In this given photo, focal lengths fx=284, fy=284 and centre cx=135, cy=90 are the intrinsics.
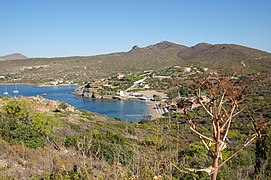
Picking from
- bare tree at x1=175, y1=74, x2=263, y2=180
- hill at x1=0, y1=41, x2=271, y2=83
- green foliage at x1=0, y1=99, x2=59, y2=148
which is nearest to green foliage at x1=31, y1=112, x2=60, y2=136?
green foliage at x1=0, y1=99, x2=59, y2=148

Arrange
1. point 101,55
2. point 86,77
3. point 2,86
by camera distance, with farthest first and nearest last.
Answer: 1. point 101,55
2. point 86,77
3. point 2,86

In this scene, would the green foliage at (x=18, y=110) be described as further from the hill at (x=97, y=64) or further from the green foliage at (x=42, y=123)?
the hill at (x=97, y=64)

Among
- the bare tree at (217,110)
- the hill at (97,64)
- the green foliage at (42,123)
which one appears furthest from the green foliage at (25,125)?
the hill at (97,64)

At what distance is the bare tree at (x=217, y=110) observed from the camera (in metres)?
1.41

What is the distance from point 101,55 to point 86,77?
27.0 metres

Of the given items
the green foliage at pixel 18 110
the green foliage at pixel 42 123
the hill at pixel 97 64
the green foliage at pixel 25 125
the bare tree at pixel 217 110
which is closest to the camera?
the bare tree at pixel 217 110

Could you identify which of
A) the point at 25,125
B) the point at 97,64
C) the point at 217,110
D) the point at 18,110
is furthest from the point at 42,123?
the point at 97,64

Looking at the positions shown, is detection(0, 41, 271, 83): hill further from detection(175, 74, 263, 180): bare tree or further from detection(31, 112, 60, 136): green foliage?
detection(175, 74, 263, 180): bare tree

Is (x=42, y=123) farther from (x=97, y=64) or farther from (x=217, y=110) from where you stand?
(x=97, y=64)

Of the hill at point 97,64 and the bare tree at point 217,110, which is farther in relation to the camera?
the hill at point 97,64

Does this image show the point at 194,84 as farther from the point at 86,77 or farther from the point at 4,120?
the point at 86,77

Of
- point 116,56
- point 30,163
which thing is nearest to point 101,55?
point 116,56

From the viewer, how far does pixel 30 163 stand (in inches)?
246

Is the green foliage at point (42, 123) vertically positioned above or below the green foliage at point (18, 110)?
below
